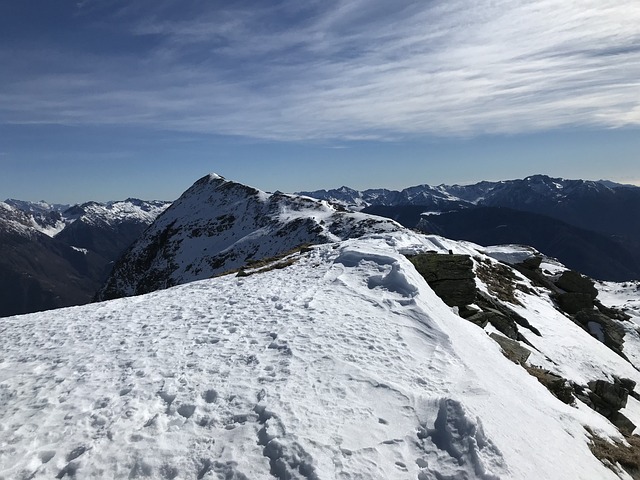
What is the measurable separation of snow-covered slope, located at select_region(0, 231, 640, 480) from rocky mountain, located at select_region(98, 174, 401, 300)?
51.3 meters

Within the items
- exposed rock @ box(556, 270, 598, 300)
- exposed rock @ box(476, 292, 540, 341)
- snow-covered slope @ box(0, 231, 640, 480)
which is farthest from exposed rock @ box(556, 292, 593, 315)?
snow-covered slope @ box(0, 231, 640, 480)

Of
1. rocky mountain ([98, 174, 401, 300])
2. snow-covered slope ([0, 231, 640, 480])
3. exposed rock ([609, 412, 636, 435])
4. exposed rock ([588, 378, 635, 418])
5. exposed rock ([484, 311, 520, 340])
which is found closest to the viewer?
snow-covered slope ([0, 231, 640, 480])

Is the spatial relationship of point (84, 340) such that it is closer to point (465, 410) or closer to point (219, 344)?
point (219, 344)

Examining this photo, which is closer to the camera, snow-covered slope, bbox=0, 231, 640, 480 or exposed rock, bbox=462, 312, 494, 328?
snow-covered slope, bbox=0, 231, 640, 480

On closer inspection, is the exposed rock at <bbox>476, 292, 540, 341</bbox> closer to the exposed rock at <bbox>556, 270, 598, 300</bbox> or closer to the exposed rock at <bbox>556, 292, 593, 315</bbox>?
the exposed rock at <bbox>556, 292, 593, 315</bbox>

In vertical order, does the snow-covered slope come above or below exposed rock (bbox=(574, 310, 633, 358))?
above

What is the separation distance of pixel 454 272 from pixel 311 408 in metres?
16.3

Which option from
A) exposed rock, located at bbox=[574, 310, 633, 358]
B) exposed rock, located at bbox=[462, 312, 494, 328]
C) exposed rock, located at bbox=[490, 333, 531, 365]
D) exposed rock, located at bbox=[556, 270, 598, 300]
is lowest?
exposed rock, located at bbox=[574, 310, 633, 358]

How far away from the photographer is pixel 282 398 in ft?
27.5

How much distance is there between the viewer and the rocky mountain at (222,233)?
75188 mm

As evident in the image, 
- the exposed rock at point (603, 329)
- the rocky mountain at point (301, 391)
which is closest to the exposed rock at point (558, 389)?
the rocky mountain at point (301, 391)

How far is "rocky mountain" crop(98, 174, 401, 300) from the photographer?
75188mm

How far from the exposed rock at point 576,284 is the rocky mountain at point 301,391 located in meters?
25.6

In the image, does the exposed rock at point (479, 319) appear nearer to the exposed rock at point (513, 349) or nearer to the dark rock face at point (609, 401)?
the exposed rock at point (513, 349)
